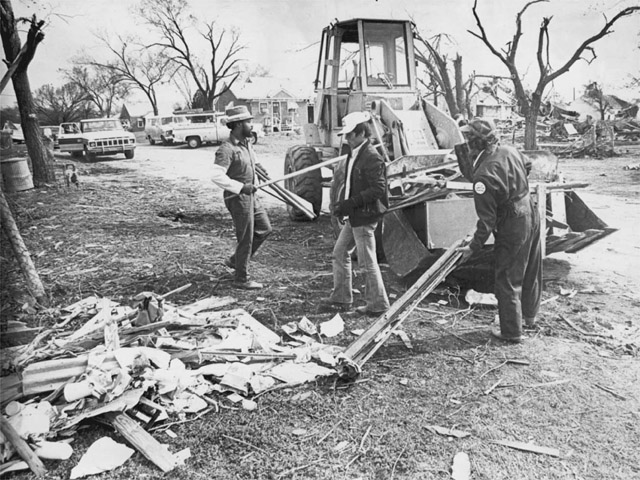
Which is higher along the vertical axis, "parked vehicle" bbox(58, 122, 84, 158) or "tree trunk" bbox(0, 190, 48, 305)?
"parked vehicle" bbox(58, 122, 84, 158)

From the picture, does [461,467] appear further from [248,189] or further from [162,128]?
[162,128]

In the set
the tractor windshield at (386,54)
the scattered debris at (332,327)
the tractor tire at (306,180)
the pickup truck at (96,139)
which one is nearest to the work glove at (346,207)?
the scattered debris at (332,327)

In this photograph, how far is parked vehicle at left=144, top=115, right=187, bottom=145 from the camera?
101 feet

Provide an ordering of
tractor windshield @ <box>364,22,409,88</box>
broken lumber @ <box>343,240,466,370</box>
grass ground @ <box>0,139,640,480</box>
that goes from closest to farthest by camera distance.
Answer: grass ground @ <box>0,139,640,480</box> → broken lumber @ <box>343,240,466,370</box> → tractor windshield @ <box>364,22,409,88</box>

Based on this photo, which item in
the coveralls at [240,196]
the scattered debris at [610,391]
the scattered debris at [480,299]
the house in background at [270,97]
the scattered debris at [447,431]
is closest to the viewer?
the scattered debris at [447,431]

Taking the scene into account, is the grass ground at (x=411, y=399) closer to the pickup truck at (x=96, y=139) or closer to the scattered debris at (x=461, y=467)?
the scattered debris at (x=461, y=467)

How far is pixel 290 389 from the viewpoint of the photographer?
3.91m

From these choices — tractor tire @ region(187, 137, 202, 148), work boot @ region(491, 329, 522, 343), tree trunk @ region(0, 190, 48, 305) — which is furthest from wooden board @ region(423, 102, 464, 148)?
tractor tire @ region(187, 137, 202, 148)

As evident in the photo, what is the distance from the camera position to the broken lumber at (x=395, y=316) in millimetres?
4094

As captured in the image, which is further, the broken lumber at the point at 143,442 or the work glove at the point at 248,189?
the work glove at the point at 248,189

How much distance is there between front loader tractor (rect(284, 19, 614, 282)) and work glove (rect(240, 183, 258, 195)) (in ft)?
2.75

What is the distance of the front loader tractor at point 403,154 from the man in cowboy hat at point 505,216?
1139mm

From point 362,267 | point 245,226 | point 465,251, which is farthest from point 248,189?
point 465,251

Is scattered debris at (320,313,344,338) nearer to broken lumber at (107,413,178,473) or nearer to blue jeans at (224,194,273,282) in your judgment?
blue jeans at (224,194,273,282)
